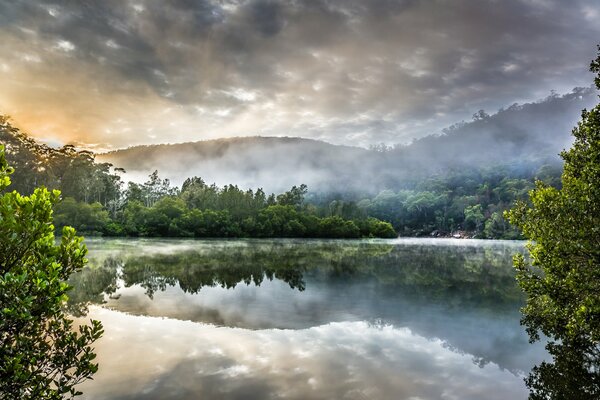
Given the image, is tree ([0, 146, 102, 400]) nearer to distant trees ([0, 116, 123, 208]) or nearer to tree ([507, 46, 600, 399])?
tree ([507, 46, 600, 399])

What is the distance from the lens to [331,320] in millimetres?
16938

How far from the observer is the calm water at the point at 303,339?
9.70 meters

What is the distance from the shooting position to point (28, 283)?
597cm

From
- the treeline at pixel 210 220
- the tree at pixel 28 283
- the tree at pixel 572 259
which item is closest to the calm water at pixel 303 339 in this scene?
the tree at pixel 572 259

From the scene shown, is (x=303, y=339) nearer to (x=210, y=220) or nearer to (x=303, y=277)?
(x=303, y=277)

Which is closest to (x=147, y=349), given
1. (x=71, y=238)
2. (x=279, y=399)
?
(x=279, y=399)

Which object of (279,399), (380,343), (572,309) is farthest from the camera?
(380,343)

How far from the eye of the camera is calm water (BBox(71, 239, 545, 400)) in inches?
382

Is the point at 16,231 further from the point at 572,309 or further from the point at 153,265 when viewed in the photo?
the point at 153,265

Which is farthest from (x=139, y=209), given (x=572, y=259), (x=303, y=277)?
(x=572, y=259)

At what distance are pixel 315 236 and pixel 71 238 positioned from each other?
11607cm

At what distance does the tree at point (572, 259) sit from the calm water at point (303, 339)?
43.9 inches

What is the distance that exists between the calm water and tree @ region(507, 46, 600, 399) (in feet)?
3.66

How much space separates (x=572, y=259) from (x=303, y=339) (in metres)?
9.60
